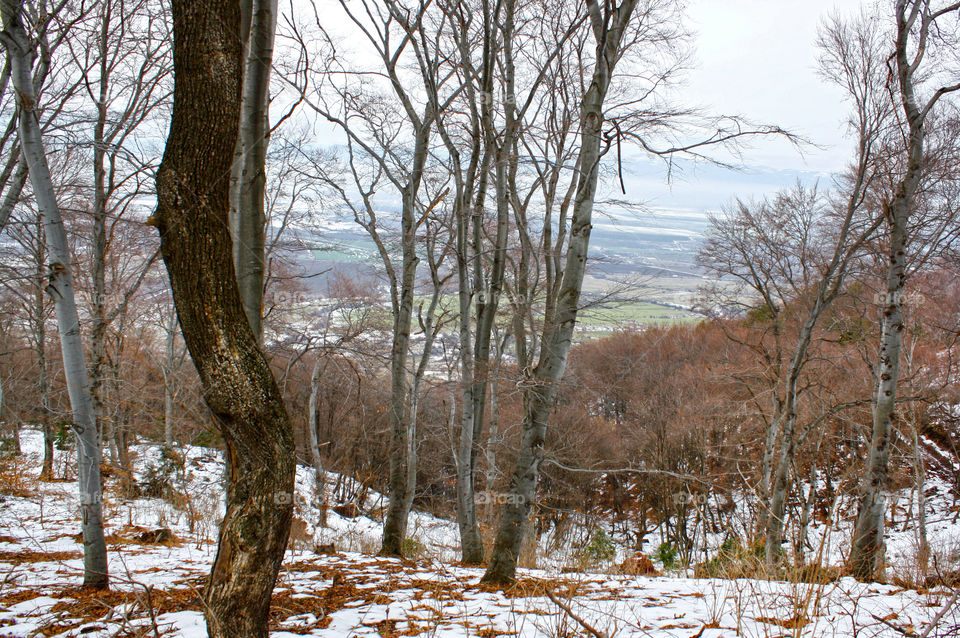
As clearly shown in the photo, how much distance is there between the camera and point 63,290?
4.25 meters

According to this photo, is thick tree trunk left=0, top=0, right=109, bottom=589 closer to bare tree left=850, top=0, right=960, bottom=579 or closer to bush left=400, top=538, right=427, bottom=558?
bush left=400, top=538, right=427, bottom=558

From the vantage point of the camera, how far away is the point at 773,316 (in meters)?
11.5

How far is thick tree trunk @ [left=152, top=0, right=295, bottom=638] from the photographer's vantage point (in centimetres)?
237

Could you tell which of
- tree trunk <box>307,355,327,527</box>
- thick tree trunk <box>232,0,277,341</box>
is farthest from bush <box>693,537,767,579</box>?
tree trunk <box>307,355,327,527</box>

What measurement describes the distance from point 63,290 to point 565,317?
4115 millimetres

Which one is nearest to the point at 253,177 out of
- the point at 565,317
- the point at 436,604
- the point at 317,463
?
the point at 565,317

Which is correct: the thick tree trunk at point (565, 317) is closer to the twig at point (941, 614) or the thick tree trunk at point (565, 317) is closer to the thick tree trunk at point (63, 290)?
the twig at point (941, 614)

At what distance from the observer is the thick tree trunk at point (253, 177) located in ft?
12.5

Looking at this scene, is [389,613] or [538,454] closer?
[389,613]

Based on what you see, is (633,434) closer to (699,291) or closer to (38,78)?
(699,291)

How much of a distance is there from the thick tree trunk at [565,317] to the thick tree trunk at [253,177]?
7.77 feet

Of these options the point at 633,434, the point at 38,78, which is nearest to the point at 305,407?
the point at 633,434

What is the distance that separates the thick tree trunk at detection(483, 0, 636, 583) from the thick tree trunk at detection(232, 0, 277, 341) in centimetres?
237

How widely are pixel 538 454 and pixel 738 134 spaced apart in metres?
3.26
